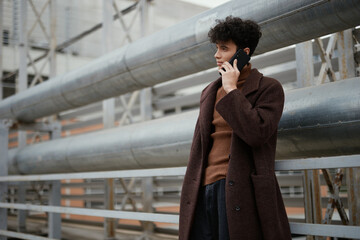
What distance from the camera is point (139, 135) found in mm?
3467

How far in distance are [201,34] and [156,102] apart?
12.1ft

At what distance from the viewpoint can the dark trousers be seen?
5.17 feet

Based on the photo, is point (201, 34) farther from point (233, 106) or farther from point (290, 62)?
point (290, 62)

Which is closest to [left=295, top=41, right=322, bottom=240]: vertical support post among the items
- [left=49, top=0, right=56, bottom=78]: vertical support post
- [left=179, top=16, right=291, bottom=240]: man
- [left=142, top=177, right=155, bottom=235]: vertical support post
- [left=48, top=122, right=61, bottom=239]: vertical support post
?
[left=179, top=16, right=291, bottom=240]: man

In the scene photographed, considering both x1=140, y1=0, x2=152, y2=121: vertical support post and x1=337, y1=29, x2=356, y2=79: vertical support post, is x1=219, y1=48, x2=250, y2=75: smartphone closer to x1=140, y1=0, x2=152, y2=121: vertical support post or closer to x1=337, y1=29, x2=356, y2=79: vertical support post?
x1=337, y1=29, x2=356, y2=79: vertical support post

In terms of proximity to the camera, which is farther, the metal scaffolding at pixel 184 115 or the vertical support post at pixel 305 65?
the vertical support post at pixel 305 65

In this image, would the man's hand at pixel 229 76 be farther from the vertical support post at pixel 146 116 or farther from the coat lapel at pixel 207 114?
the vertical support post at pixel 146 116

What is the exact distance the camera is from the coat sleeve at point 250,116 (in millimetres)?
1477

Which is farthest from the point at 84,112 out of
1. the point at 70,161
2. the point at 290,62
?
the point at 290,62

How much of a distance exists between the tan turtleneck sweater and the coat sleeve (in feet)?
0.47

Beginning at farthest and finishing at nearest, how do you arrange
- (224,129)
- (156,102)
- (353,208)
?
(156,102), (353,208), (224,129)

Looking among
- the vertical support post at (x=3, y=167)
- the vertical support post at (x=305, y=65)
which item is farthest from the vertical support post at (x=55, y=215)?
the vertical support post at (x=305, y=65)

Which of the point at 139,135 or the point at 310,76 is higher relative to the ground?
the point at 310,76

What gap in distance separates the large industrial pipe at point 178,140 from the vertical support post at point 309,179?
0.79 m
